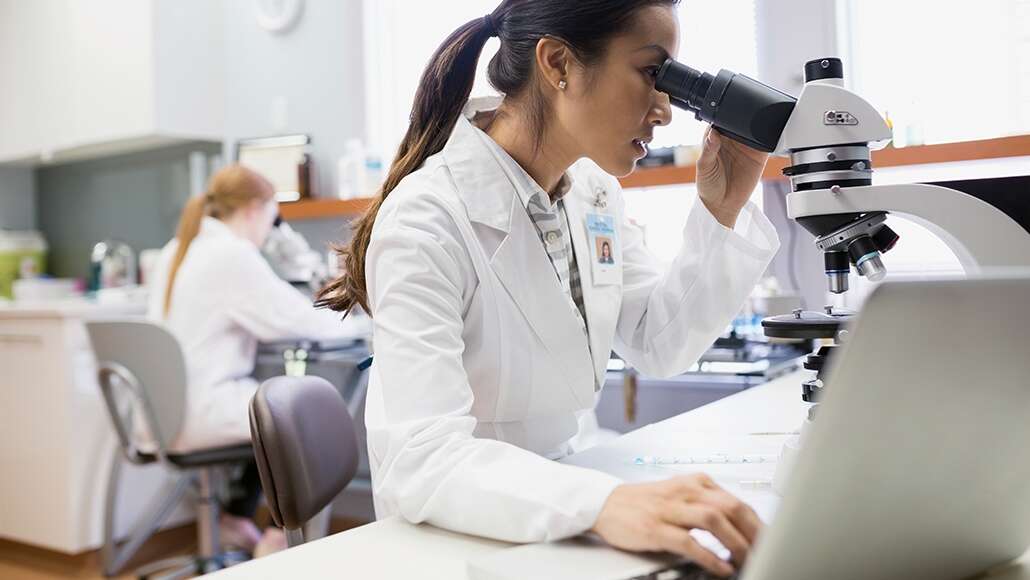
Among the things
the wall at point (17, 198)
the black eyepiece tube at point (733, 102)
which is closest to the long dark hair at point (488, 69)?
the black eyepiece tube at point (733, 102)

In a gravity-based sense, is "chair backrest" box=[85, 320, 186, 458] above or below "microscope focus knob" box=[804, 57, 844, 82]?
below

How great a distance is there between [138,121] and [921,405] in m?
3.41

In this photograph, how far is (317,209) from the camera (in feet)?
10.6

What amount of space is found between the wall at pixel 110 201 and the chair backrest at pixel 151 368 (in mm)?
Result: 1399

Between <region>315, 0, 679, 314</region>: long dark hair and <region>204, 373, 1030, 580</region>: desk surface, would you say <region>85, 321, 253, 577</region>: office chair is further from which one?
<region>204, 373, 1030, 580</region>: desk surface

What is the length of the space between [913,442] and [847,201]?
17.2 inches

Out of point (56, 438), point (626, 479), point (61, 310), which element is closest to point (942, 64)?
point (626, 479)

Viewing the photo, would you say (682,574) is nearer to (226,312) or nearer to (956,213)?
(956,213)

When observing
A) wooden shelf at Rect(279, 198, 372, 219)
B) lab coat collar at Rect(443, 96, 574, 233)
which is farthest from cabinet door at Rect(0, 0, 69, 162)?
lab coat collar at Rect(443, 96, 574, 233)

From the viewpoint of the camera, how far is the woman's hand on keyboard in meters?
0.66

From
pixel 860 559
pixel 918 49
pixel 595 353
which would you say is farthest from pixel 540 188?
pixel 918 49

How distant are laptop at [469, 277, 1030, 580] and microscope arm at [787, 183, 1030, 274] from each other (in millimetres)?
351

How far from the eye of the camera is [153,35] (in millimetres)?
3389

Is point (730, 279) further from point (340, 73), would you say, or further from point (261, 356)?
point (340, 73)
